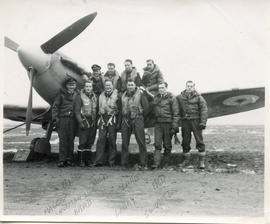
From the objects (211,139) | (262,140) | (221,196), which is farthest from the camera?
(211,139)

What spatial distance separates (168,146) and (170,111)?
0.50 m

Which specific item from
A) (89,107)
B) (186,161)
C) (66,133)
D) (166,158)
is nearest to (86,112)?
(89,107)

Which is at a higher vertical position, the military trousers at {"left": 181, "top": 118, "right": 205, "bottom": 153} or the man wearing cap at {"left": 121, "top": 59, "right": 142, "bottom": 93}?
the man wearing cap at {"left": 121, "top": 59, "right": 142, "bottom": 93}

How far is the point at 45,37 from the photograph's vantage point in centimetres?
608

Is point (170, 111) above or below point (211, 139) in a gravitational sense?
above

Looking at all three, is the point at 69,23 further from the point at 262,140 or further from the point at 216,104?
the point at 262,140

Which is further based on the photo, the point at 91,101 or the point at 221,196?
the point at 91,101

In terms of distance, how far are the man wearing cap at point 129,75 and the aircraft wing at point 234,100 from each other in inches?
41.8

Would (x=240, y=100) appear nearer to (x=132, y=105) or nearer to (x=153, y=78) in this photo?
(x=153, y=78)

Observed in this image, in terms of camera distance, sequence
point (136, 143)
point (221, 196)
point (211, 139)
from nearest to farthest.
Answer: point (221, 196) → point (136, 143) → point (211, 139)

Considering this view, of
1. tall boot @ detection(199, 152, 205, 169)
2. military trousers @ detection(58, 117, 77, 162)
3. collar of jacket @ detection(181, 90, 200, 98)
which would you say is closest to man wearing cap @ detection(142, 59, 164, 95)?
Result: collar of jacket @ detection(181, 90, 200, 98)

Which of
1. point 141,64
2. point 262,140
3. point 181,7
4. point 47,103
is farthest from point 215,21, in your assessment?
point 47,103

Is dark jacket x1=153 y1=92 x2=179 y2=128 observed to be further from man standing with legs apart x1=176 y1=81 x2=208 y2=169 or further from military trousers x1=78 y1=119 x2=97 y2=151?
military trousers x1=78 y1=119 x2=97 y2=151

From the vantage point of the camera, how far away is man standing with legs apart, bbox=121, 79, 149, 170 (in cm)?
587
